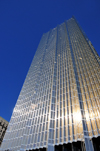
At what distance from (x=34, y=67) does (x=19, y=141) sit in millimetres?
42231

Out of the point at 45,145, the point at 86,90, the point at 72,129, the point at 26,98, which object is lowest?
the point at 45,145

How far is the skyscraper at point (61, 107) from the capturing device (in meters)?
31.5

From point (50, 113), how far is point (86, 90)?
530 inches

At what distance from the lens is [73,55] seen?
193ft

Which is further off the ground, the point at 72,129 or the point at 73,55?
the point at 73,55

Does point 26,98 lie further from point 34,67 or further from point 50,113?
point 34,67

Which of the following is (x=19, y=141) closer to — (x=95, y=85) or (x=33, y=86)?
(x=33, y=86)

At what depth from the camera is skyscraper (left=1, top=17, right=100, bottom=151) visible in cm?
3147

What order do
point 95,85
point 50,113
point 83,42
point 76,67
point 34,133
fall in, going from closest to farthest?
point 34,133 → point 50,113 → point 95,85 → point 76,67 → point 83,42

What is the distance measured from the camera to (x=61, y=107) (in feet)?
132

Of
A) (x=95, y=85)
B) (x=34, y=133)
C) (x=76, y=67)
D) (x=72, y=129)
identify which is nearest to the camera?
(x=72, y=129)

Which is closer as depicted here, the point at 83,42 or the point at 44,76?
the point at 44,76

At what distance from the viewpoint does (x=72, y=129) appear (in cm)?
3209

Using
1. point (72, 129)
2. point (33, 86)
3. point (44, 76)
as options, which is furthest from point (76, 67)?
point (72, 129)
